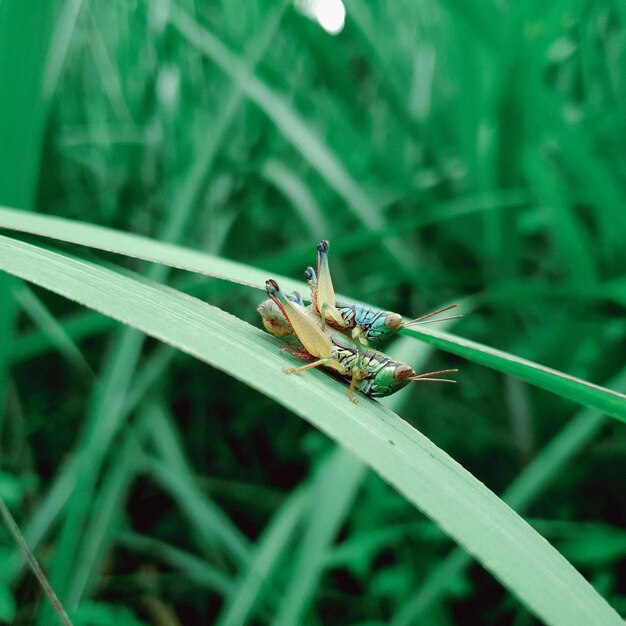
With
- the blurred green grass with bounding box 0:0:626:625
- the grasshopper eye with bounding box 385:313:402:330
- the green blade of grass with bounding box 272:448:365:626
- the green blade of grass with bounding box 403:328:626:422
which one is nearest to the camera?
the green blade of grass with bounding box 403:328:626:422

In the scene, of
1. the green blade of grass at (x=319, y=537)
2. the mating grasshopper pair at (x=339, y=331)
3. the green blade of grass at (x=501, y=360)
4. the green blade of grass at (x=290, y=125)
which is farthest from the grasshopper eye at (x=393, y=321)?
the green blade of grass at (x=290, y=125)

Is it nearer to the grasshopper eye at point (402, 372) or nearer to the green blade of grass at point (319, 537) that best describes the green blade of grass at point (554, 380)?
the grasshopper eye at point (402, 372)

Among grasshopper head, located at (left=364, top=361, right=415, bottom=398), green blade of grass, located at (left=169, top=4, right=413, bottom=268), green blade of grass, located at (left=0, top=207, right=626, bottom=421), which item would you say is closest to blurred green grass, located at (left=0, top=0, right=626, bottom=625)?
green blade of grass, located at (left=169, top=4, right=413, bottom=268)

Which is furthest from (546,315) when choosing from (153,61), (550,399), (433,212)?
(153,61)

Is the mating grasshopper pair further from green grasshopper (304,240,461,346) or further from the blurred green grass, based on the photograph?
the blurred green grass

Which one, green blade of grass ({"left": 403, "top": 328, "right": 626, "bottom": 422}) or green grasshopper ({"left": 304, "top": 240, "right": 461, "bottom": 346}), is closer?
green blade of grass ({"left": 403, "top": 328, "right": 626, "bottom": 422})

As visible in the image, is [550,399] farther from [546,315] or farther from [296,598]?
[296,598]
